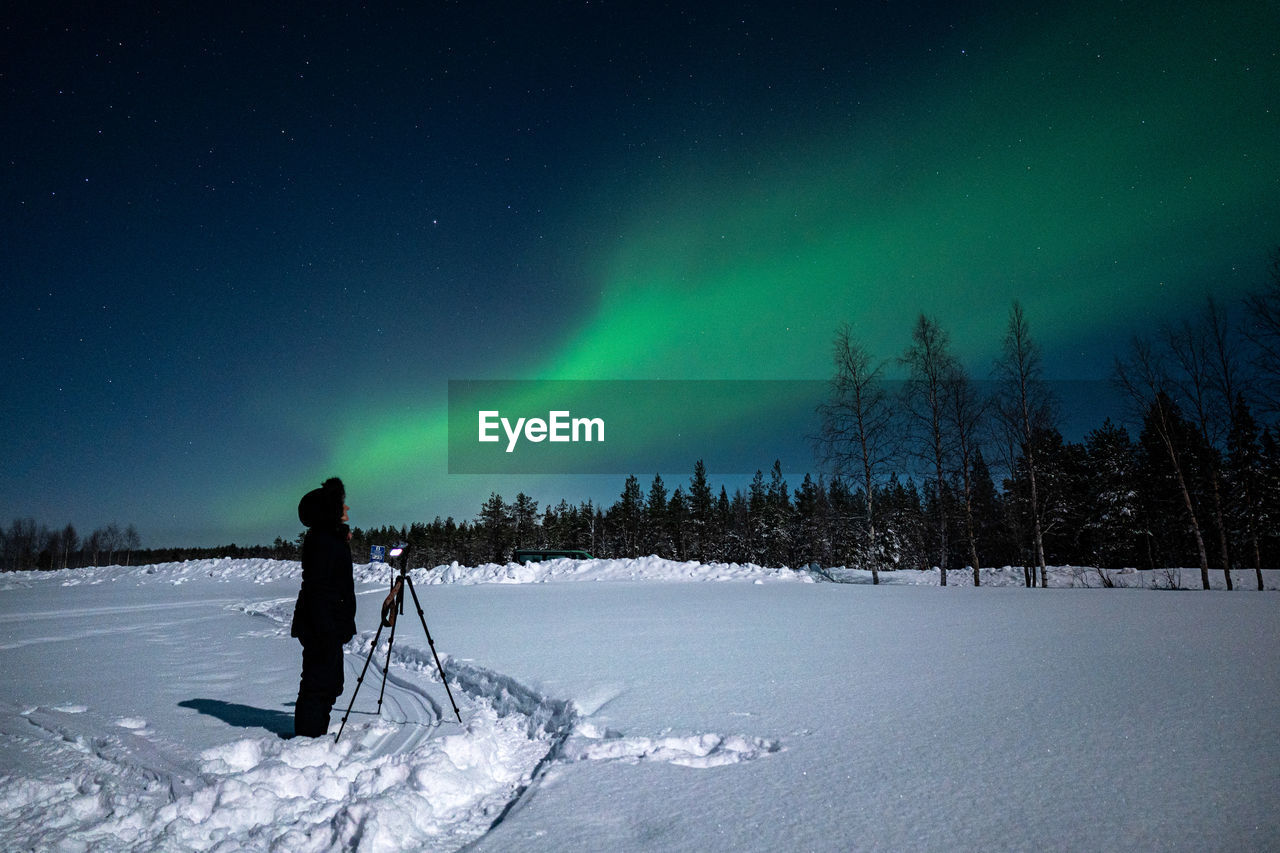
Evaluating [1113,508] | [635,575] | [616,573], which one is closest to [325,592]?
[635,575]

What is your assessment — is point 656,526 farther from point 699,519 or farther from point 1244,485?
point 1244,485

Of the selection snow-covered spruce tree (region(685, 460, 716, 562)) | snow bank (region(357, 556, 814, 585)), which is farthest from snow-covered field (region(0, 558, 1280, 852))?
snow-covered spruce tree (region(685, 460, 716, 562))

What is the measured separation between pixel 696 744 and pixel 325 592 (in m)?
3.37

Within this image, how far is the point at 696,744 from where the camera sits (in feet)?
12.7

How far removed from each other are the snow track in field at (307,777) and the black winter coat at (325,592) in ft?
2.65

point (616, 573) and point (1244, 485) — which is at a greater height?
point (1244, 485)

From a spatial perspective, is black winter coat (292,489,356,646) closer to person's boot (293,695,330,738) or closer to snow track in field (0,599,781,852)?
person's boot (293,695,330,738)

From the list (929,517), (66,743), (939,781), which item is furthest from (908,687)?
(929,517)

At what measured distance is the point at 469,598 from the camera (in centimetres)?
1627

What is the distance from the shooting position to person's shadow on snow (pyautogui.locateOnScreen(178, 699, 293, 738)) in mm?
4934

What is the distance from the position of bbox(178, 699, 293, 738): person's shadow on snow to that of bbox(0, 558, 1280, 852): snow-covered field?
6cm

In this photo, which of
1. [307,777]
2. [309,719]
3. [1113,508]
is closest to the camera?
[307,777]

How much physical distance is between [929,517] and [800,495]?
50.1 meters

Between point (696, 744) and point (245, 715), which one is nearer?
point (696, 744)
